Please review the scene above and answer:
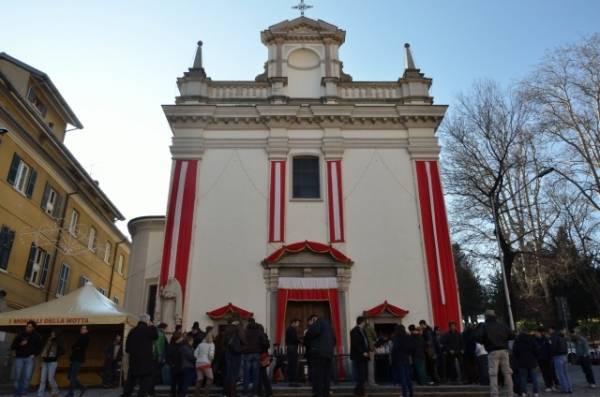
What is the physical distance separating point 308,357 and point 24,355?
20.4 feet

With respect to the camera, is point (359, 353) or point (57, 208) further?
point (57, 208)

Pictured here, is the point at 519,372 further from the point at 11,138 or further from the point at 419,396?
the point at 11,138

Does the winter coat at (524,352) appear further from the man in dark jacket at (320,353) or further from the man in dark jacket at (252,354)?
the man in dark jacket at (252,354)

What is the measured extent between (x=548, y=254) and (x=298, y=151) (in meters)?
Answer: 12.2

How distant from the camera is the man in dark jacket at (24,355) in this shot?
9.78 metres

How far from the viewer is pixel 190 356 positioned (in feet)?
31.9

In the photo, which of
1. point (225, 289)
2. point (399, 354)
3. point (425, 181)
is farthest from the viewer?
point (425, 181)

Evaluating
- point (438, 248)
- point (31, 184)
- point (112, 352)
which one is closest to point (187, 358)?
point (112, 352)

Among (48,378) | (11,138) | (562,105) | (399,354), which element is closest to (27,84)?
(11,138)

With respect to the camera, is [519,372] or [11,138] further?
[11,138]

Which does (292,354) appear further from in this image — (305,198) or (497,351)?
(305,198)

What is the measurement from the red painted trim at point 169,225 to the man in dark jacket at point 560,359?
11.5 metres

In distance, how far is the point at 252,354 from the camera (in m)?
9.64

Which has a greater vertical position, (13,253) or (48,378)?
(13,253)
